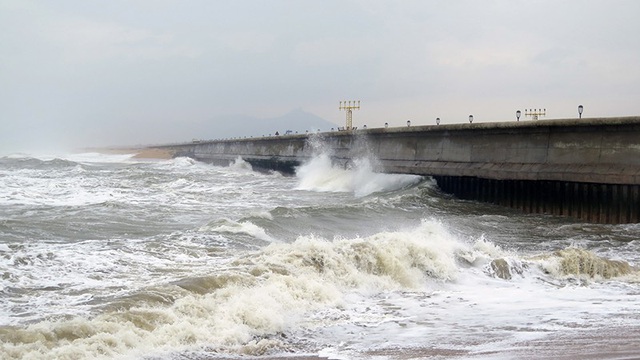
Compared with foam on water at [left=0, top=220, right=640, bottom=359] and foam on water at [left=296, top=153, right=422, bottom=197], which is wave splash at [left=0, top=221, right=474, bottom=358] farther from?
foam on water at [left=296, top=153, right=422, bottom=197]

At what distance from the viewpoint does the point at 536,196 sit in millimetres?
22984

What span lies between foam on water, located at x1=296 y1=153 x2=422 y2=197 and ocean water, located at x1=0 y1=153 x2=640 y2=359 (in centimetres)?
1067

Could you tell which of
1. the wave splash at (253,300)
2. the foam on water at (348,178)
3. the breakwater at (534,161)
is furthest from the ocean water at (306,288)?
the foam on water at (348,178)

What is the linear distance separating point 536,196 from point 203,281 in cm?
1505

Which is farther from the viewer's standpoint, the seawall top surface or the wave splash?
the seawall top surface

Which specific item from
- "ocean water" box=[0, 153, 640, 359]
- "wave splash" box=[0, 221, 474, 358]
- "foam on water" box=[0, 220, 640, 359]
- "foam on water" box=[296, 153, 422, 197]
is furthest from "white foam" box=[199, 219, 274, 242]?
"foam on water" box=[296, 153, 422, 197]

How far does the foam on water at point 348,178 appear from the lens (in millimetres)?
31156

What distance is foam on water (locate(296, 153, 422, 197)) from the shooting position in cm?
3116

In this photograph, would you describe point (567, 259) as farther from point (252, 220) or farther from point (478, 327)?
point (252, 220)

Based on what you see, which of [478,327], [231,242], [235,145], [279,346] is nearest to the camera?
[279,346]

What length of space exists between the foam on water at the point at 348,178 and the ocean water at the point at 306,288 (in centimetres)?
1067

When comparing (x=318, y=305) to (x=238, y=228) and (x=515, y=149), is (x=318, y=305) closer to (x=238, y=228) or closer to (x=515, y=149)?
(x=238, y=228)

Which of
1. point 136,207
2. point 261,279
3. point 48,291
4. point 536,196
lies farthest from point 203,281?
point 536,196

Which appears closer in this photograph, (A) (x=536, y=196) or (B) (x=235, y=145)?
(A) (x=536, y=196)
